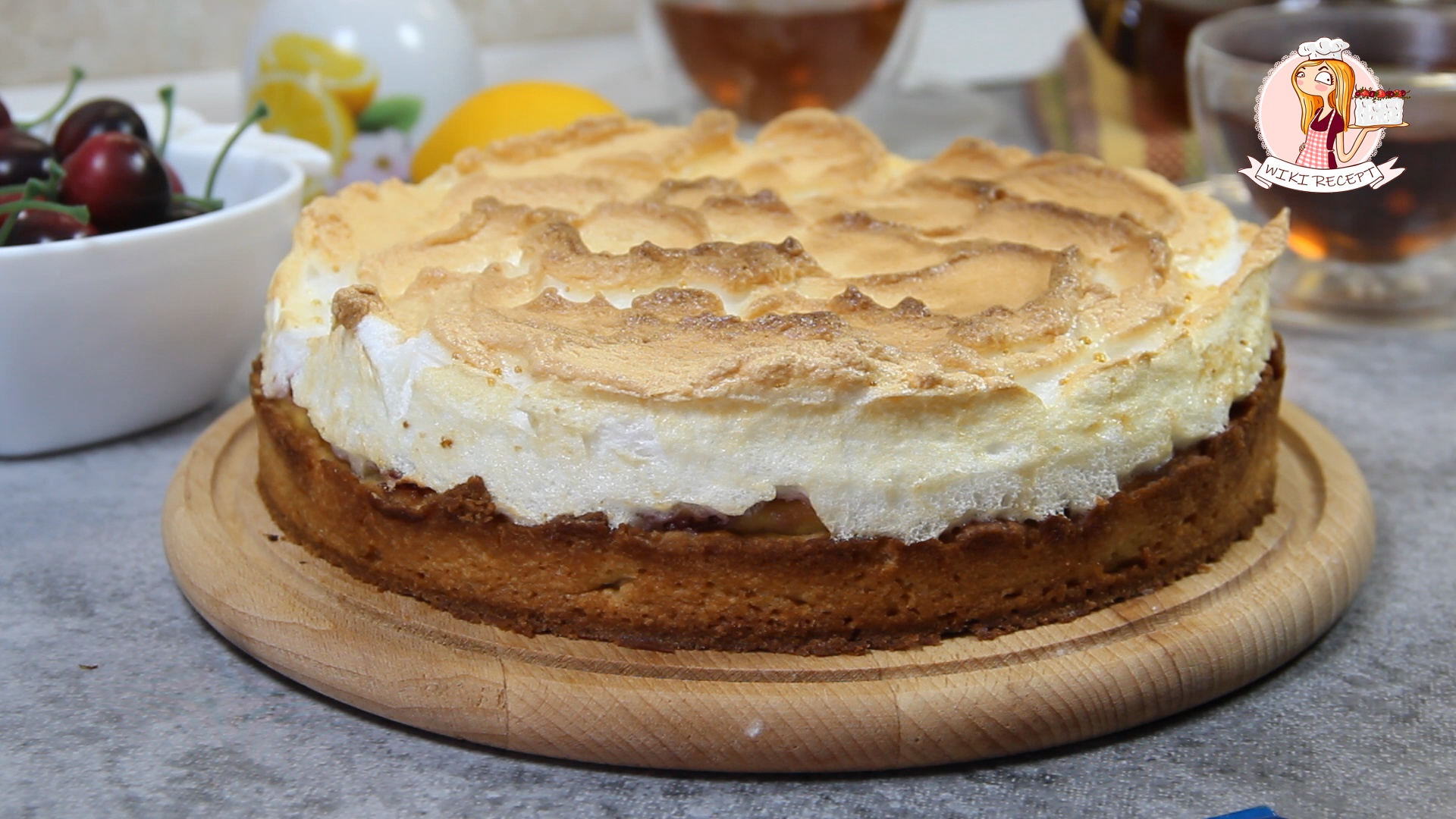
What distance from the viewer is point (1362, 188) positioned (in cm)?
260

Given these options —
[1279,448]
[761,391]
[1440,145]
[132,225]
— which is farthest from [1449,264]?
[132,225]

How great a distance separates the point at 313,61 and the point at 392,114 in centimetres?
19

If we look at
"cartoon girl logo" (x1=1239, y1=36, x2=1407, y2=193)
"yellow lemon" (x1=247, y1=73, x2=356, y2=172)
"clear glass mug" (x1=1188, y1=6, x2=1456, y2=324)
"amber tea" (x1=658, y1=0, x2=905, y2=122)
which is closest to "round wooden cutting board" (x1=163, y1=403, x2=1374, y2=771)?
"cartoon girl logo" (x1=1239, y1=36, x2=1407, y2=193)

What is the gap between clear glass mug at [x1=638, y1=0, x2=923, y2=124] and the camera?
3430mm

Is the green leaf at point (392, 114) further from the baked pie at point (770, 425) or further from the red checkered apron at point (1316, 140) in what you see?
the red checkered apron at point (1316, 140)

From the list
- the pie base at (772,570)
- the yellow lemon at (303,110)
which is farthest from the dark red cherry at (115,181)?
the yellow lemon at (303,110)

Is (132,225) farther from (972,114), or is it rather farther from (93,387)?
(972,114)

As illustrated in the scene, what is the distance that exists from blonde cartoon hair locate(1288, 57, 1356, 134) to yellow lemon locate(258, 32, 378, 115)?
6.56 feet

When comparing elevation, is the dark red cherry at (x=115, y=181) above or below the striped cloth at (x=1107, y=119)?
above

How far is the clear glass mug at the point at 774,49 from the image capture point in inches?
135

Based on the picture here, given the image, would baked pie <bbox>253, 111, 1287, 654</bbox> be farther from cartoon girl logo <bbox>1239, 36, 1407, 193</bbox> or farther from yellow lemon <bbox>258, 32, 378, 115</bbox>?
yellow lemon <bbox>258, 32, 378, 115</bbox>

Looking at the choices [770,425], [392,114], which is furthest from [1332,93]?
[392,114]

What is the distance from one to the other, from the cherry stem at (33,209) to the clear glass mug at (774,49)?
1.71m

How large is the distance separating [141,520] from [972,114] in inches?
105
